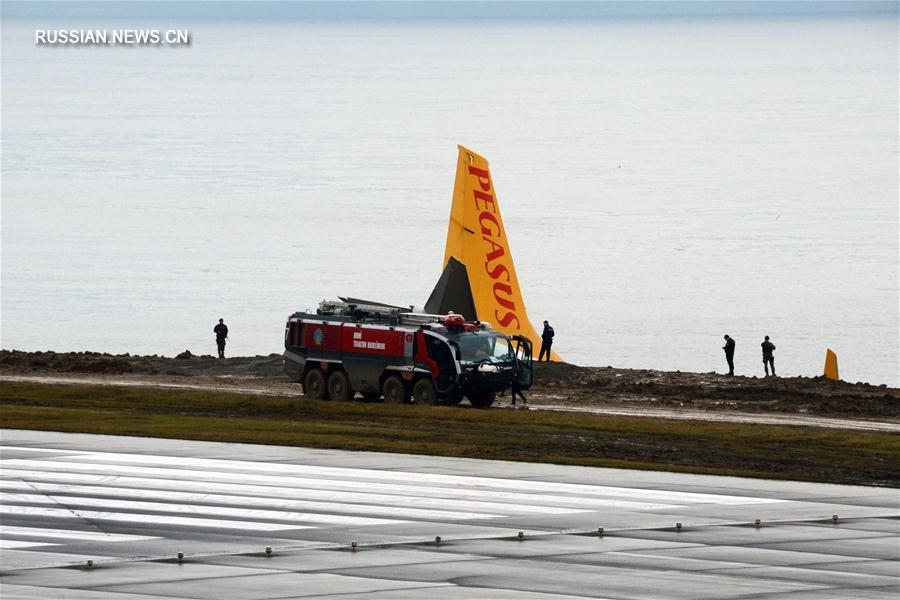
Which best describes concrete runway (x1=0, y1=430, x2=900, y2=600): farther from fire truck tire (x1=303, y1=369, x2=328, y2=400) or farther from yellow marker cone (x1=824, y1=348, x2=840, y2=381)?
yellow marker cone (x1=824, y1=348, x2=840, y2=381)

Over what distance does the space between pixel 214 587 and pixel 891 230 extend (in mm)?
99481

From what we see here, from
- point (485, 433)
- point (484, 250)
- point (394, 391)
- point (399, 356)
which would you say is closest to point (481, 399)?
point (394, 391)

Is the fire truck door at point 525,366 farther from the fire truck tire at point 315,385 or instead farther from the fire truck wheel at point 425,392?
the fire truck tire at point 315,385

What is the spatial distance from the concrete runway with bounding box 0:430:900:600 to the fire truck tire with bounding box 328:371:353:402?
869cm

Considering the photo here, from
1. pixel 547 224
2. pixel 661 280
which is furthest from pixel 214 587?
pixel 547 224

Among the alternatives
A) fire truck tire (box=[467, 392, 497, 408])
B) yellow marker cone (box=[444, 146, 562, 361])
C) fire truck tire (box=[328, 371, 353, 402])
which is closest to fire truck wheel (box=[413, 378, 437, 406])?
fire truck tire (box=[467, 392, 497, 408])

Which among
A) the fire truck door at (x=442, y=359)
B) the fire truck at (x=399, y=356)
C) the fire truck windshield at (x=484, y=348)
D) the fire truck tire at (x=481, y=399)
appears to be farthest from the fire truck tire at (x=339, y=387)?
the fire truck windshield at (x=484, y=348)

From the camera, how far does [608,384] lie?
5438 centimetres

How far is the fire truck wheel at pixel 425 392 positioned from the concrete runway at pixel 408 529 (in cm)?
749

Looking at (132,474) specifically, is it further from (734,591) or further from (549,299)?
(549,299)

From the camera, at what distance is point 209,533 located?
2809 cm

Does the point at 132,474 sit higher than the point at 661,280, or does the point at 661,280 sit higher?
the point at 661,280

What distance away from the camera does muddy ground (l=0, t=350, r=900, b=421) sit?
49.7 meters

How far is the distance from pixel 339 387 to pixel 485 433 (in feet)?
23.3
